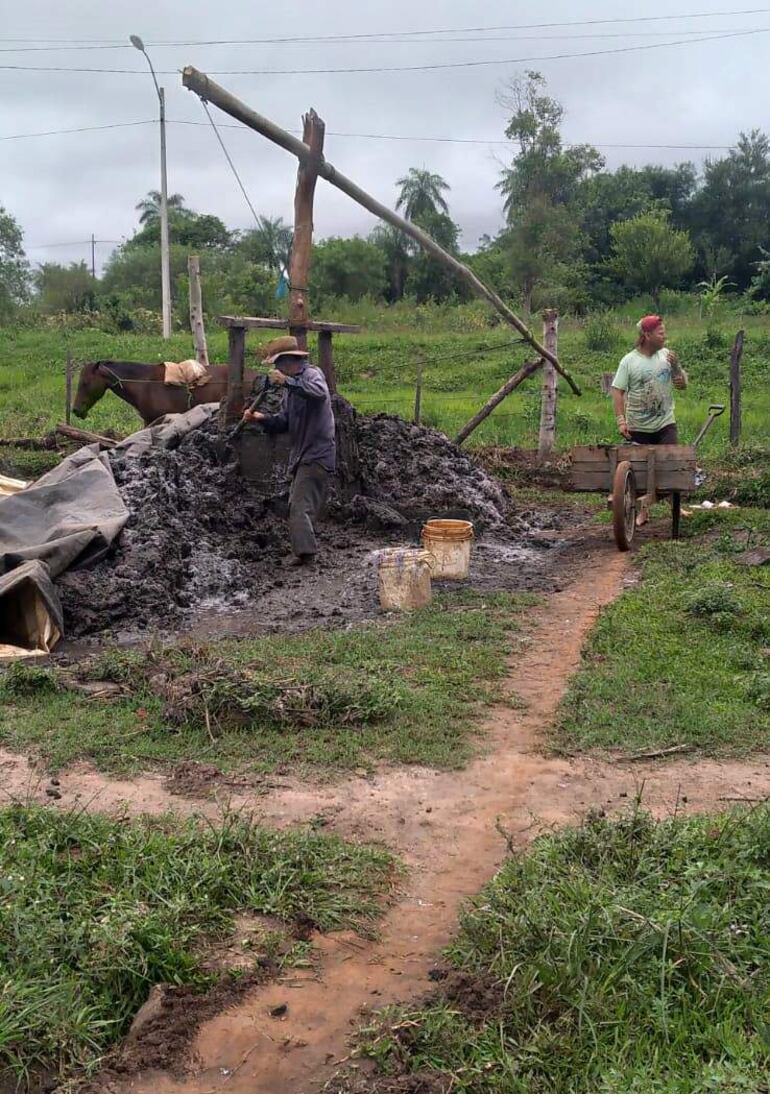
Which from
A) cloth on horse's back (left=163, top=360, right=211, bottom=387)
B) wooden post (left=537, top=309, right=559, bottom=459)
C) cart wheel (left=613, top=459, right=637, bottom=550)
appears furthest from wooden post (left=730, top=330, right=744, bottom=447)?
cloth on horse's back (left=163, top=360, right=211, bottom=387)

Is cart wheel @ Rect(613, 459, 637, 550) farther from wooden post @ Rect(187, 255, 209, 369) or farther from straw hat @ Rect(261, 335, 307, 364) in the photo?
wooden post @ Rect(187, 255, 209, 369)

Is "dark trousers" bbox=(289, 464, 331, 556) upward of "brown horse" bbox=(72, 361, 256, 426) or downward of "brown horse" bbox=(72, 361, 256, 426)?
downward

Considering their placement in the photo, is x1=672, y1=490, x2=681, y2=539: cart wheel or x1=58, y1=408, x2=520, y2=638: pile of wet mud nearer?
x1=58, y1=408, x2=520, y2=638: pile of wet mud

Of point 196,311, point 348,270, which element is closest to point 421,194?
point 348,270

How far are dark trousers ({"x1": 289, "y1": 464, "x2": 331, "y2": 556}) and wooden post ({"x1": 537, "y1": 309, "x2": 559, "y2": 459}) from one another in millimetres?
5114

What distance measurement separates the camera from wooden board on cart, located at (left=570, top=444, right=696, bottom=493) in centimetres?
877

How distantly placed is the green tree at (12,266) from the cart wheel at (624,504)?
43.7 m

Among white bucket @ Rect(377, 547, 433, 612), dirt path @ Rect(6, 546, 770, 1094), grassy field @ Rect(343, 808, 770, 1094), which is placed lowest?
dirt path @ Rect(6, 546, 770, 1094)

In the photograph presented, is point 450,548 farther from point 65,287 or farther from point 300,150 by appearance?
point 65,287

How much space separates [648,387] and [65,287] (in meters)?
43.3

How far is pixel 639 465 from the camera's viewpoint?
29.1 feet

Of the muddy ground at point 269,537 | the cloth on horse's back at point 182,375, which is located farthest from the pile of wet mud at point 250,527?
the cloth on horse's back at point 182,375

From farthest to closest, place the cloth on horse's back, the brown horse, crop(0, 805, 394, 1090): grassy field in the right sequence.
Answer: the brown horse, the cloth on horse's back, crop(0, 805, 394, 1090): grassy field

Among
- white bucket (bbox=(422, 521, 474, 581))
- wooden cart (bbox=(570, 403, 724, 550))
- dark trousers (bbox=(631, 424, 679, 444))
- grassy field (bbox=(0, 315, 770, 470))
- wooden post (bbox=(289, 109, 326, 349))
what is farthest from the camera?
grassy field (bbox=(0, 315, 770, 470))
